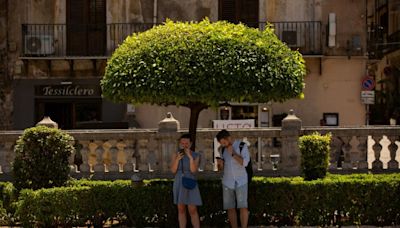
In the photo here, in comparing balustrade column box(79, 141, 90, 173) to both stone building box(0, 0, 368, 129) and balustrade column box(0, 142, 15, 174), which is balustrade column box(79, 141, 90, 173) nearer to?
balustrade column box(0, 142, 15, 174)

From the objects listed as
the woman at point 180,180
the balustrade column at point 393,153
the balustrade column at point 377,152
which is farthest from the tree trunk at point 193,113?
the balustrade column at point 393,153

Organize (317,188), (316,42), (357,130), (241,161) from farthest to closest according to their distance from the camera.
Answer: (316,42)
(357,130)
(317,188)
(241,161)

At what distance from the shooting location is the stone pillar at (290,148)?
1312 cm

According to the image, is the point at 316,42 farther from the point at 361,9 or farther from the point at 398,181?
the point at 398,181

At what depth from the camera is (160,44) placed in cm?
1018

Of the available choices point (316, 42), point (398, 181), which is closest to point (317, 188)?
point (398, 181)

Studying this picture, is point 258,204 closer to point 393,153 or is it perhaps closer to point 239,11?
point 393,153

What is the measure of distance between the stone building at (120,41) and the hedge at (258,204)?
34.7ft

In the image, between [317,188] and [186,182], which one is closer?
[186,182]

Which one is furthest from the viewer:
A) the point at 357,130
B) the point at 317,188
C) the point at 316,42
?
the point at 316,42

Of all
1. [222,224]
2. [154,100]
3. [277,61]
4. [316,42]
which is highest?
[316,42]

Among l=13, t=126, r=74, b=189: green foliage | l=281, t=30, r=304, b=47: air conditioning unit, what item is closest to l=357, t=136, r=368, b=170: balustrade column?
l=13, t=126, r=74, b=189: green foliage

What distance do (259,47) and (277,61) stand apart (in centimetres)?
37

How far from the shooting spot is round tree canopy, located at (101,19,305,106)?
9.73 meters
